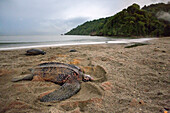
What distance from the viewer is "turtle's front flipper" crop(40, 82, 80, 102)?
66.2 inches

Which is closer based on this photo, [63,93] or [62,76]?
[63,93]

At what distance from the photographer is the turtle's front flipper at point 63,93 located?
168 cm

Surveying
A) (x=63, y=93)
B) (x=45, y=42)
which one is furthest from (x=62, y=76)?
(x=45, y=42)

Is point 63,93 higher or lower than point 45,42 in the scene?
lower

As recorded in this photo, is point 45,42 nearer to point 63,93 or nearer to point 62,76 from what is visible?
Result: point 62,76

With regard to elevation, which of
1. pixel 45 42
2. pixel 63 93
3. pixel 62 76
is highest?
pixel 45 42

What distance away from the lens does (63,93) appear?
1835 mm

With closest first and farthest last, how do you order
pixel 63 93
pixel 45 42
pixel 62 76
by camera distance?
pixel 63 93 → pixel 62 76 → pixel 45 42

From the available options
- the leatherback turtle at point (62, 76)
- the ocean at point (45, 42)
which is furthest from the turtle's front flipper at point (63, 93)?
the ocean at point (45, 42)

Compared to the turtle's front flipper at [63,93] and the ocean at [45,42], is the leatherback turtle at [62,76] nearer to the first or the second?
the turtle's front flipper at [63,93]

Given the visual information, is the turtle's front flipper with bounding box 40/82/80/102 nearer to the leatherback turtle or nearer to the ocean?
the leatherback turtle

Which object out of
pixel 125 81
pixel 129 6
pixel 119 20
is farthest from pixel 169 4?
pixel 125 81

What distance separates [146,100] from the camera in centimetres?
156

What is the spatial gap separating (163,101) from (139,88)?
1.60 feet
